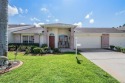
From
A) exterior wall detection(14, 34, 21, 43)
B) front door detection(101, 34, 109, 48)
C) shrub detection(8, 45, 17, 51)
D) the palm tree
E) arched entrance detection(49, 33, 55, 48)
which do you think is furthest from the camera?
front door detection(101, 34, 109, 48)

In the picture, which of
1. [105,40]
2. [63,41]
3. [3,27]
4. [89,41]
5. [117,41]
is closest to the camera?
[3,27]

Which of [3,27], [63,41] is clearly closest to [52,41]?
[63,41]

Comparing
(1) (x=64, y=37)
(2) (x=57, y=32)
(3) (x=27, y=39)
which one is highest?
(2) (x=57, y=32)

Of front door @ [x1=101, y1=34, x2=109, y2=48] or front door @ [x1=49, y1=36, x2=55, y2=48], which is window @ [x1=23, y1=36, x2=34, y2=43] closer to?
front door @ [x1=49, y1=36, x2=55, y2=48]

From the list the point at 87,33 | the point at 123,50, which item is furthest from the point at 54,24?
the point at 123,50

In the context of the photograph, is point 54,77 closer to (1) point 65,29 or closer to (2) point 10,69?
(2) point 10,69

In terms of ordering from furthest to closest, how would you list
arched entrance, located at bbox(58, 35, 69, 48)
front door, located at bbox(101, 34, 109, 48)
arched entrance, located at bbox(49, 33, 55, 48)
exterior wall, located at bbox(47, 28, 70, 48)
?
front door, located at bbox(101, 34, 109, 48) < arched entrance, located at bbox(58, 35, 69, 48) < arched entrance, located at bbox(49, 33, 55, 48) < exterior wall, located at bbox(47, 28, 70, 48)

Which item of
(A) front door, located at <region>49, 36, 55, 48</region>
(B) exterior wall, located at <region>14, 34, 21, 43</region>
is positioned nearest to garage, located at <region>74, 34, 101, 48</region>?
(A) front door, located at <region>49, 36, 55, 48</region>

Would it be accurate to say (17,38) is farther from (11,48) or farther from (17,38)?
(11,48)

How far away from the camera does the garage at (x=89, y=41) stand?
28297 mm

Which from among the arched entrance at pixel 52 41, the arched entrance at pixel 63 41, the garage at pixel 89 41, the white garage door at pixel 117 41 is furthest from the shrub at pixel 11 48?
the white garage door at pixel 117 41

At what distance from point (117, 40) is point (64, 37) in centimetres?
1077

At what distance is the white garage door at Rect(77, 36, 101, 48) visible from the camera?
92.9 feet

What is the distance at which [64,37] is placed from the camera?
27172mm
